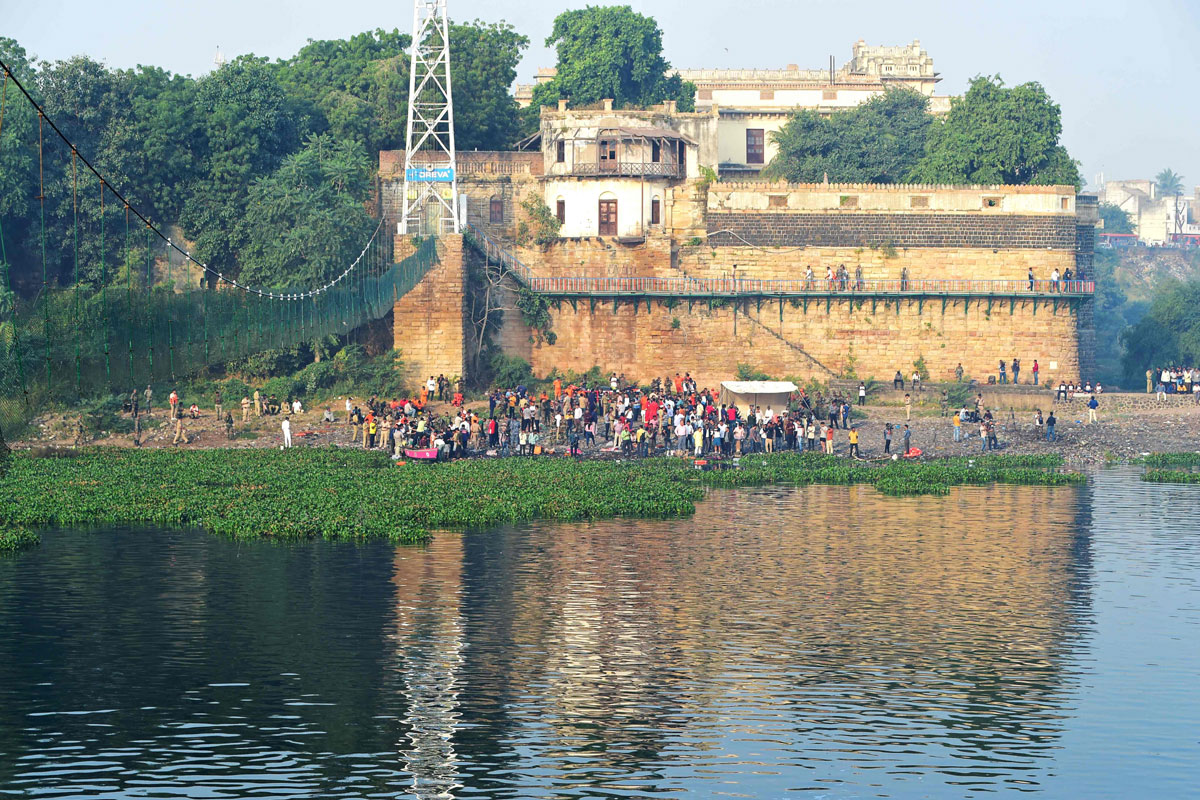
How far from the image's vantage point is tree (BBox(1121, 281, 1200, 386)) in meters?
76.1

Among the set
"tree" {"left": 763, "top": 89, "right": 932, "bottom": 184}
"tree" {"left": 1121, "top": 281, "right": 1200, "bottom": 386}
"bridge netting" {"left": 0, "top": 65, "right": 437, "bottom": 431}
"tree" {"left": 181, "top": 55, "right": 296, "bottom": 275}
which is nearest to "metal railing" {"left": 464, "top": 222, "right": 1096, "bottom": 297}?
"bridge netting" {"left": 0, "top": 65, "right": 437, "bottom": 431}

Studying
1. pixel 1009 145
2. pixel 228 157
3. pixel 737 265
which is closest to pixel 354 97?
pixel 228 157

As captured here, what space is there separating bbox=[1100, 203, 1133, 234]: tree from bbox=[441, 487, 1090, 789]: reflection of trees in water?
123m

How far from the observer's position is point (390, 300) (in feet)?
206

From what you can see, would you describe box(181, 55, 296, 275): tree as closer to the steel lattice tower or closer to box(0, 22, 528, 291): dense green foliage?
box(0, 22, 528, 291): dense green foliage

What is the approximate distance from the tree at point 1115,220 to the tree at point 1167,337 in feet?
256

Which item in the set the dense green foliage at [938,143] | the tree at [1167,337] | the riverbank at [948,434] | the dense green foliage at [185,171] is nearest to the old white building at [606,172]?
the dense green foliage at [185,171]

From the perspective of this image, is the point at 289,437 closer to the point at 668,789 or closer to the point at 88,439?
the point at 88,439

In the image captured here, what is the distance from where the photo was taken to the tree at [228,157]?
2579 inches

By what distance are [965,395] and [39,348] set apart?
36391mm

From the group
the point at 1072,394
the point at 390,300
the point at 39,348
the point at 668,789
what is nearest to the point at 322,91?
the point at 390,300

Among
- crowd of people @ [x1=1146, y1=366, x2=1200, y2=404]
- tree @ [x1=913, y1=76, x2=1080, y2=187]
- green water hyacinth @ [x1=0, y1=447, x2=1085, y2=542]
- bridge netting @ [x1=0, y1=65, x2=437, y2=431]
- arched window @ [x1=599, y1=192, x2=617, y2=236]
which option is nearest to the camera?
green water hyacinth @ [x1=0, y1=447, x2=1085, y2=542]

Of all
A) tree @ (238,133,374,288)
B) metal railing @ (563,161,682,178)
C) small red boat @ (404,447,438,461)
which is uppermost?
metal railing @ (563,161,682,178)

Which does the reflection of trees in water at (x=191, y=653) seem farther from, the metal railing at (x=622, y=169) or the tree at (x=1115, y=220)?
the tree at (x=1115, y=220)
